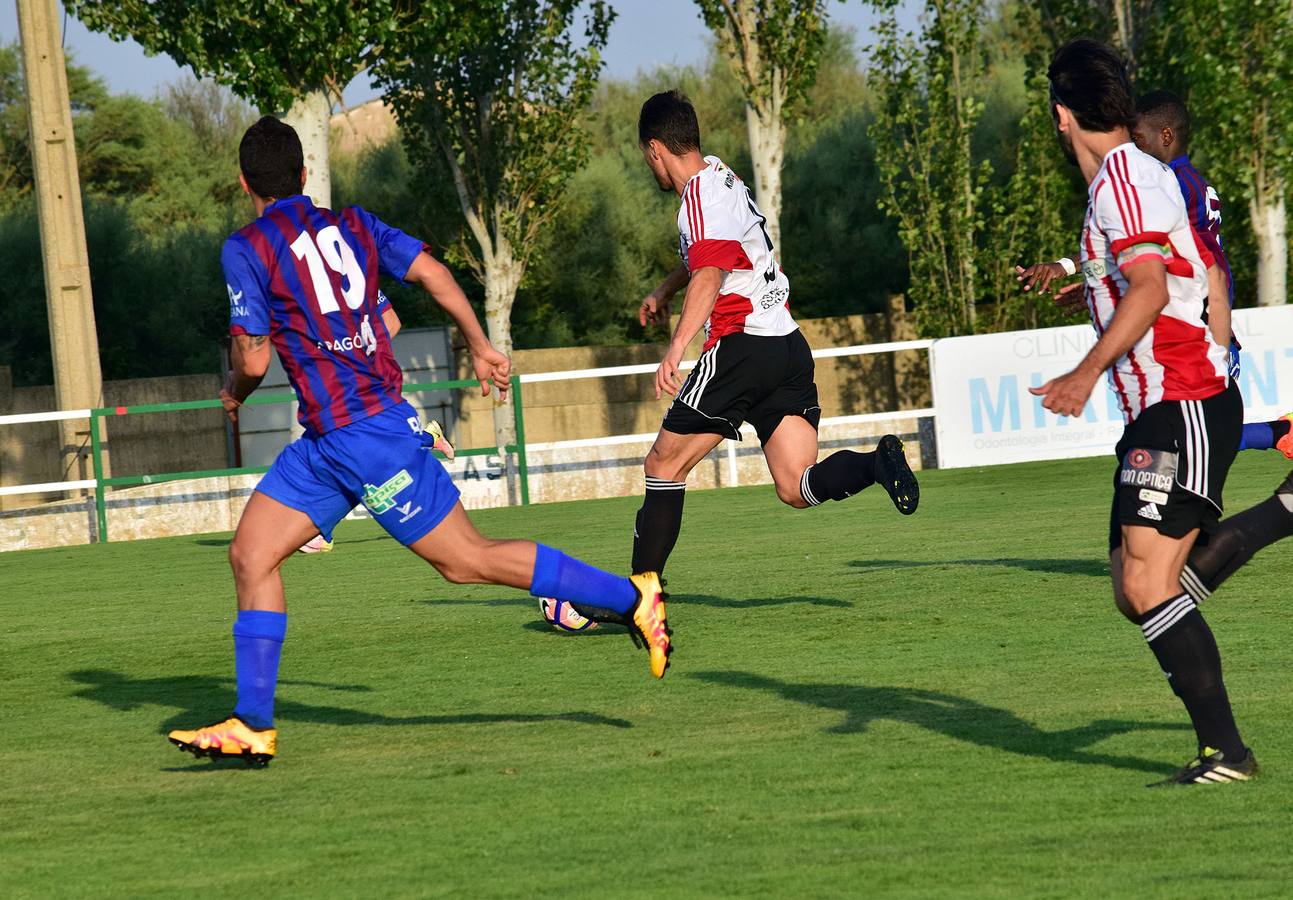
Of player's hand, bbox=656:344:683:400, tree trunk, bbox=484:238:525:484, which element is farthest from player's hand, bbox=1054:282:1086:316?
tree trunk, bbox=484:238:525:484

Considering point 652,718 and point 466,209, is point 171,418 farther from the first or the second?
point 652,718

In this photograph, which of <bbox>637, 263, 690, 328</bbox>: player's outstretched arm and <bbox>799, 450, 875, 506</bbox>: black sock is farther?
<bbox>637, 263, 690, 328</bbox>: player's outstretched arm

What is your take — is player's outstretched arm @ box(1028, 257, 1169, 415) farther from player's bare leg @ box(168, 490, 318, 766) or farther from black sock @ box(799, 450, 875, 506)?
black sock @ box(799, 450, 875, 506)

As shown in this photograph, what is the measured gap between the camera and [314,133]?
19.0 meters

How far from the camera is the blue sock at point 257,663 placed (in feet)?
15.8

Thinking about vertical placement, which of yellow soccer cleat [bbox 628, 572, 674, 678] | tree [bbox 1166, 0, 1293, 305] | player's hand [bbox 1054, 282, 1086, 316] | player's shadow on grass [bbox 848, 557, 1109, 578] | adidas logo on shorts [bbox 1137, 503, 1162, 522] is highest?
tree [bbox 1166, 0, 1293, 305]

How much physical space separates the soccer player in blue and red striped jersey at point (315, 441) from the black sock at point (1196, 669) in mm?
1728

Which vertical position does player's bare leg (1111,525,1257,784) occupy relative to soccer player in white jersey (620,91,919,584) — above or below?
below

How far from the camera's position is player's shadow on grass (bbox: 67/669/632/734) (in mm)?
5332

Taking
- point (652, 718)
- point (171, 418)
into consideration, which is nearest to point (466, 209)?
point (171, 418)

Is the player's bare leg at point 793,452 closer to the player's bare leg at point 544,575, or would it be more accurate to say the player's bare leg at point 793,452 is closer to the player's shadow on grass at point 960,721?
the player's shadow on grass at point 960,721

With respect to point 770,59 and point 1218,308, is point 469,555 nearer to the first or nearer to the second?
point 1218,308

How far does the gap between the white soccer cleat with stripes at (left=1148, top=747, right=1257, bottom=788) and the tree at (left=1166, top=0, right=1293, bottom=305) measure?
725 inches

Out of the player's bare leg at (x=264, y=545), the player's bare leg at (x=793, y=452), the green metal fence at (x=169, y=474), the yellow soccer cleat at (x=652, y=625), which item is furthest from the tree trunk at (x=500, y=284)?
the player's bare leg at (x=264, y=545)
